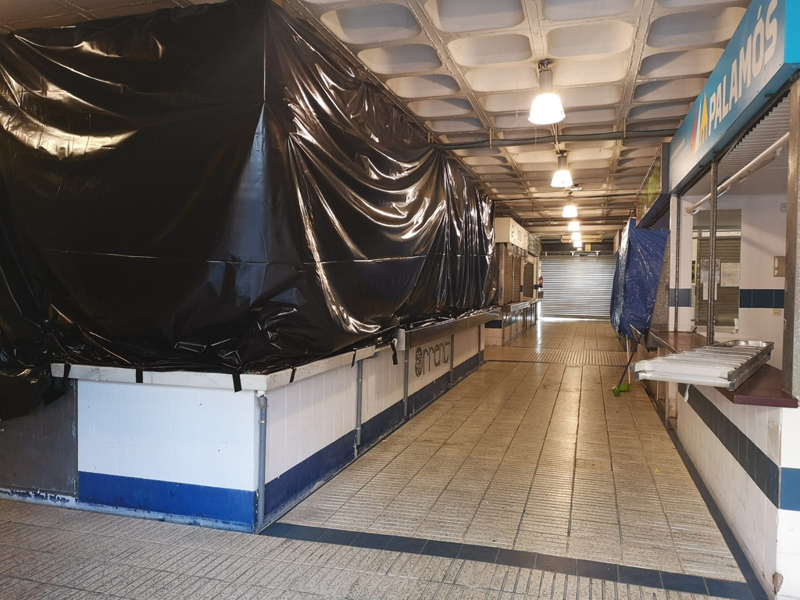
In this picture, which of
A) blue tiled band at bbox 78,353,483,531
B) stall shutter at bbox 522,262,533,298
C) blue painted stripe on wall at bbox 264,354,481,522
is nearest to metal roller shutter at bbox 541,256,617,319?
stall shutter at bbox 522,262,533,298

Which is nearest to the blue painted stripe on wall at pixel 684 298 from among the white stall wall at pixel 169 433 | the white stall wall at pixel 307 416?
the white stall wall at pixel 307 416

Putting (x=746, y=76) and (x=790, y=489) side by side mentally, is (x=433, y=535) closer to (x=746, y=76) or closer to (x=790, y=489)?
(x=790, y=489)

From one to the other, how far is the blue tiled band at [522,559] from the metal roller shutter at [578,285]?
19.2 meters

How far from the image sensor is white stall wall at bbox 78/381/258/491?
321cm

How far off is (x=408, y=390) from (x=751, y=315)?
4015 millimetres

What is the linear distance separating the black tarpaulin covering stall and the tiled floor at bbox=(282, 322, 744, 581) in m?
1.11

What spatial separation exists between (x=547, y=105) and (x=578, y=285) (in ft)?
59.1

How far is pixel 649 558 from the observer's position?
2.95 metres

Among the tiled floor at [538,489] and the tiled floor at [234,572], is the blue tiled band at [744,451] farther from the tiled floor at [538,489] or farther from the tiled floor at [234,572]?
the tiled floor at [234,572]

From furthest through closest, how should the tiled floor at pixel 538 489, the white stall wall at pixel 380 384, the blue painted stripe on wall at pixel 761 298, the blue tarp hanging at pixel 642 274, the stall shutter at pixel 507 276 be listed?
the stall shutter at pixel 507 276, the blue painted stripe on wall at pixel 761 298, the blue tarp hanging at pixel 642 274, the white stall wall at pixel 380 384, the tiled floor at pixel 538 489

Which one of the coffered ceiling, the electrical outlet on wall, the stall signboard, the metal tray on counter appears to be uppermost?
the coffered ceiling

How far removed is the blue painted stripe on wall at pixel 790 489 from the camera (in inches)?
97.9

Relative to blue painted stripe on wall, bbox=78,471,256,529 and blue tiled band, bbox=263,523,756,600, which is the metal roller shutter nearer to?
blue tiled band, bbox=263,523,756,600

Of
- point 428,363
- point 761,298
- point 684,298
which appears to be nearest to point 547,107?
point 684,298
